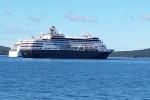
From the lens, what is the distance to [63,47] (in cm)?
15350

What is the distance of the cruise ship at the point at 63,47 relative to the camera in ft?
497

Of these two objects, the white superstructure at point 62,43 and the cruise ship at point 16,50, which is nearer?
the white superstructure at point 62,43

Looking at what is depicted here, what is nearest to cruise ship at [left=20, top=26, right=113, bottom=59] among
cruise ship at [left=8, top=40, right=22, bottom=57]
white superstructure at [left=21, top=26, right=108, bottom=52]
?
white superstructure at [left=21, top=26, right=108, bottom=52]

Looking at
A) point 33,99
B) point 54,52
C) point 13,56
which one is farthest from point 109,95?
point 13,56

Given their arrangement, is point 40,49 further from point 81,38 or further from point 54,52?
point 81,38

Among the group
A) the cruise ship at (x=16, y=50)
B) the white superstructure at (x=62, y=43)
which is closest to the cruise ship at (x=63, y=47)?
the white superstructure at (x=62, y=43)

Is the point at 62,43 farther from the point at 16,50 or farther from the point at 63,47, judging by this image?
the point at 16,50

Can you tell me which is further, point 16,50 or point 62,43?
point 16,50

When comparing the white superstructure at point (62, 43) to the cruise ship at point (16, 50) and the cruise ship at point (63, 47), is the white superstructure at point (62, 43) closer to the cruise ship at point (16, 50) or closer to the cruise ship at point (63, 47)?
the cruise ship at point (63, 47)

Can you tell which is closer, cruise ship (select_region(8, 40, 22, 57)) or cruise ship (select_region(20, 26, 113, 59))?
cruise ship (select_region(20, 26, 113, 59))

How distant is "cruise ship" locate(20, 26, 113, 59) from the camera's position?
152 meters

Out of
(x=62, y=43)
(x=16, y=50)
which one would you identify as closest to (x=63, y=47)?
(x=62, y=43)

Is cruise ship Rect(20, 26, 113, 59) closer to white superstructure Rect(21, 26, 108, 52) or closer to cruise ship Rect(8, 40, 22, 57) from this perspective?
white superstructure Rect(21, 26, 108, 52)

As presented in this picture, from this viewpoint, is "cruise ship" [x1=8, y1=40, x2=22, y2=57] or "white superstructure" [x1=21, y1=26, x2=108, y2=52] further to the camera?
"cruise ship" [x1=8, y1=40, x2=22, y2=57]
